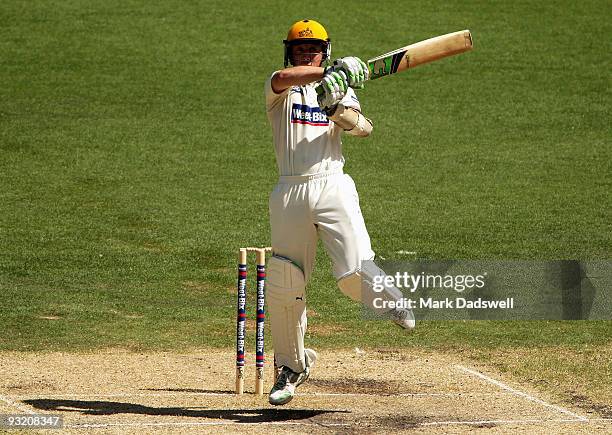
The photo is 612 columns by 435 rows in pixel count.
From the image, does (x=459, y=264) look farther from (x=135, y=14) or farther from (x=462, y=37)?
(x=135, y=14)

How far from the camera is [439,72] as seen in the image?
20.9m

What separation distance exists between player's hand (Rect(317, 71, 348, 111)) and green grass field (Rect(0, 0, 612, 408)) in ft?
10.4

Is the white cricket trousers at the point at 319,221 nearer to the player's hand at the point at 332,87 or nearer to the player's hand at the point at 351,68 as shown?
the player's hand at the point at 332,87

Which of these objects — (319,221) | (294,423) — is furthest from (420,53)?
(294,423)

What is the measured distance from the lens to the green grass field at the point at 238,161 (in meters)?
11.3

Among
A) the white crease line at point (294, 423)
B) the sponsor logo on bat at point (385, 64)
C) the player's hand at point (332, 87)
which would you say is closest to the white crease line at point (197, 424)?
the white crease line at point (294, 423)

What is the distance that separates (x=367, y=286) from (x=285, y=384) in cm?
91

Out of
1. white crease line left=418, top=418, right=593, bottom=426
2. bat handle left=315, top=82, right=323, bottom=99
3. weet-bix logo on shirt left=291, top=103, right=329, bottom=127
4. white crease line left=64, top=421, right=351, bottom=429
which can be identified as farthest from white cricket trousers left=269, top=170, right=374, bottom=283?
white crease line left=418, top=418, right=593, bottom=426

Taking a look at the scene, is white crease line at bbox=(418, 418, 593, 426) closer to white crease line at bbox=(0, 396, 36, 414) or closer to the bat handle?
the bat handle

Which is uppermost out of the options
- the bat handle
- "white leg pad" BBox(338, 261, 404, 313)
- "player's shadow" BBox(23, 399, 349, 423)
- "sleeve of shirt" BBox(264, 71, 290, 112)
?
"sleeve of shirt" BBox(264, 71, 290, 112)

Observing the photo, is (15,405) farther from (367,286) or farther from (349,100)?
(349,100)

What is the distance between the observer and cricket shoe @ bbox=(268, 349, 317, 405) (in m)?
7.82

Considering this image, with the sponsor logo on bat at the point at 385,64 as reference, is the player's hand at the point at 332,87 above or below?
below

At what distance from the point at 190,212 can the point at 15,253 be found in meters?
2.57
